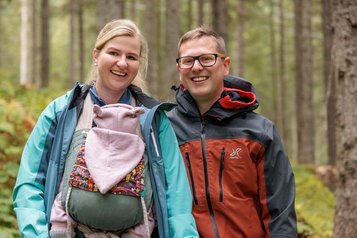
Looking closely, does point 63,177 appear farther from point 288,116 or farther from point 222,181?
point 288,116

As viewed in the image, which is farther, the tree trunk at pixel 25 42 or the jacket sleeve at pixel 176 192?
the tree trunk at pixel 25 42

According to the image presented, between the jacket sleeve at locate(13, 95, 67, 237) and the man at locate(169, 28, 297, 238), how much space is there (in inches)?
40.8

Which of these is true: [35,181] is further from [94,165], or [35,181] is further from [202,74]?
[202,74]

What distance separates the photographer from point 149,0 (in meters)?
16.7

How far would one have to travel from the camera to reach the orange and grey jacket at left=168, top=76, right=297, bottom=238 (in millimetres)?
3713

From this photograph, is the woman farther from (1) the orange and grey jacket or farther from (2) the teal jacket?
(1) the orange and grey jacket

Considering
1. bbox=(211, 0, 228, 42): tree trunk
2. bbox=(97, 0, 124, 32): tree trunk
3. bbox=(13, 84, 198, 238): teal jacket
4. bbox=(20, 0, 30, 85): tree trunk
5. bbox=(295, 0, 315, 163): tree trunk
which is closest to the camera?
bbox=(13, 84, 198, 238): teal jacket

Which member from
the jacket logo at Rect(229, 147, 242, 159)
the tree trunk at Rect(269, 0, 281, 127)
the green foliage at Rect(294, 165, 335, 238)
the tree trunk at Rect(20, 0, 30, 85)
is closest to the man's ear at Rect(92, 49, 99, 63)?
the jacket logo at Rect(229, 147, 242, 159)

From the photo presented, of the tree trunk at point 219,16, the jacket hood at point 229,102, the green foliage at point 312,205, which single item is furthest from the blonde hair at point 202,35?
the tree trunk at point 219,16

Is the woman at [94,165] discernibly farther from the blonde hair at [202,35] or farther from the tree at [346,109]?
the tree at [346,109]

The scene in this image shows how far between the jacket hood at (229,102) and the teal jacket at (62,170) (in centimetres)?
55

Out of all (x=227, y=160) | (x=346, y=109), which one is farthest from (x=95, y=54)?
(x=346, y=109)

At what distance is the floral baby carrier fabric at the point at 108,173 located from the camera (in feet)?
9.91

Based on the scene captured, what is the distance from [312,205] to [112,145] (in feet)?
30.9
